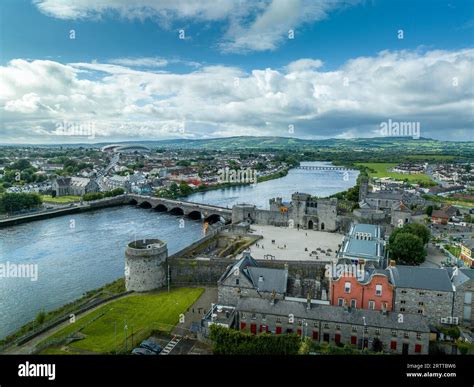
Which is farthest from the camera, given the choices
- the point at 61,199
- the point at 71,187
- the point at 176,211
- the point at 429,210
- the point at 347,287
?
the point at 71,187

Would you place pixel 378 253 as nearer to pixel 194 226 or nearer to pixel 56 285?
pixel 56 285

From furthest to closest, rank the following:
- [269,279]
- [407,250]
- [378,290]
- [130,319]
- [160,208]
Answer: [160,208] < [407,250] < [269,279] < [130,319] < [378,290]

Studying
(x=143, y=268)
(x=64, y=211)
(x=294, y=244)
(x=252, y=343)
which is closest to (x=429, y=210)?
(x=294, y=244)

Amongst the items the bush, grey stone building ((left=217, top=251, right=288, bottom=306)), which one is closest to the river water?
grey stone building ((left=217, top=251, right=288, bottom=306))

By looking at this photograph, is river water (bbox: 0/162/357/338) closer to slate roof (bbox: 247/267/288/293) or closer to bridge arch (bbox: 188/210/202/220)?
bridge arch (bbox: 188/210/202/220)

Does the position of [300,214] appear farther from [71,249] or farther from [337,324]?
[337,324]

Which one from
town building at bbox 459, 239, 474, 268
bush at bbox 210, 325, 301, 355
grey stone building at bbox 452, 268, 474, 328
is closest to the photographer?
bush at bbox 210, 325, 301, 355
